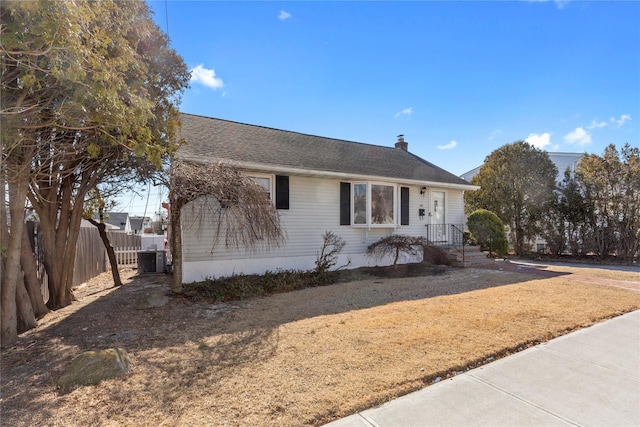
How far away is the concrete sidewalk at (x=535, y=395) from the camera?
2604mm

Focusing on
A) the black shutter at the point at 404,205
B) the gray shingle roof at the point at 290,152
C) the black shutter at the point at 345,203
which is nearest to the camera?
the gray shingle roof at the point at 290,152

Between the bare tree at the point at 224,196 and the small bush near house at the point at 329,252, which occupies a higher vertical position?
the bare tree at the point at 224,196

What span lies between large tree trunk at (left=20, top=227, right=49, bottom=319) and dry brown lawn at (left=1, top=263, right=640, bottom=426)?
297mm

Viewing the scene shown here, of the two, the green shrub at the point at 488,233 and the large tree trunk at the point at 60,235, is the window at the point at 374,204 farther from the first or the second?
the large tree trunk at the point at 60,235

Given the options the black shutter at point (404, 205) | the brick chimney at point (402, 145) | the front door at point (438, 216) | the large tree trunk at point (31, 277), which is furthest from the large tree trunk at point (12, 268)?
the brick chimney at point (402, 145)

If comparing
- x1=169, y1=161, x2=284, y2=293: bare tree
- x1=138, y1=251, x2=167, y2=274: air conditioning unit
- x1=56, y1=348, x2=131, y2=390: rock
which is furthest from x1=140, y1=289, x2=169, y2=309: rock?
x1=138, y1=251, x2=167, y2=274: air conditioning unit

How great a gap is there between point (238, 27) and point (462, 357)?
27.6ft

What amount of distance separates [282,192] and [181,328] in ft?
16.9

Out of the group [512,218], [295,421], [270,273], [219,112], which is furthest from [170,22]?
[512,218]

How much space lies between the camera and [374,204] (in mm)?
10977

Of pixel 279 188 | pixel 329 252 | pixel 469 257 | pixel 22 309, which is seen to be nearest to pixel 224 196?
pixel 279 188

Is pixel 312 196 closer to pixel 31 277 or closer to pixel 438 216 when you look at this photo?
pixel 438 216

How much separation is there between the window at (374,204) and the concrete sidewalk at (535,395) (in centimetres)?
703

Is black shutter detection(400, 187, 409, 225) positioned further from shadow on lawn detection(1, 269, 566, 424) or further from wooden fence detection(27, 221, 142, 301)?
wooden fence detection(27, 221, 142, 301)
